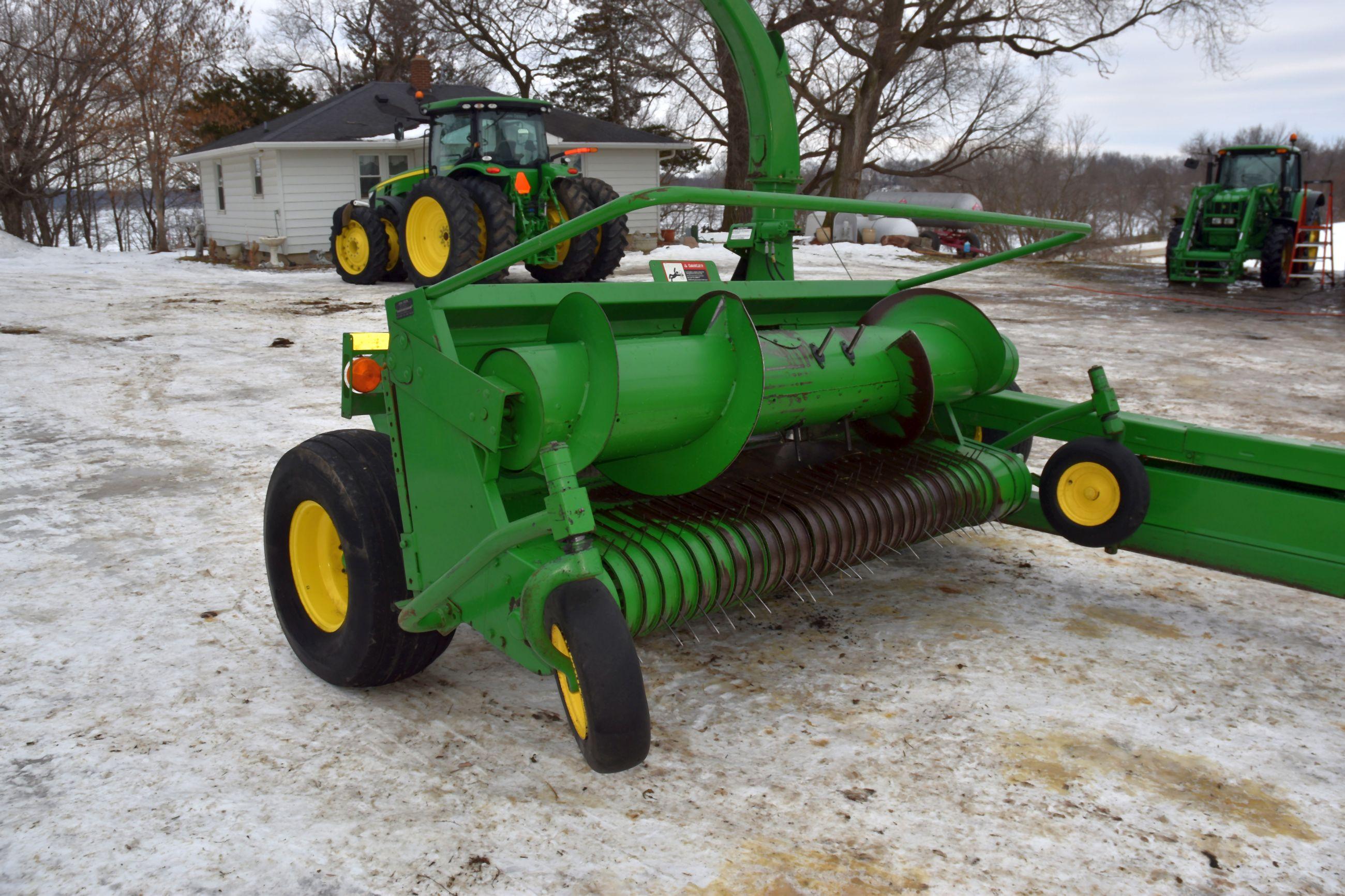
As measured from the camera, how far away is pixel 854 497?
3186 millimetres

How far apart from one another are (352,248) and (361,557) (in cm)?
1169

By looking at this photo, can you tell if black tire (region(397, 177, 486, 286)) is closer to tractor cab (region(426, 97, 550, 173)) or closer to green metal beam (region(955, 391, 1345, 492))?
tractor cab (region(426, 97, 550, 173))

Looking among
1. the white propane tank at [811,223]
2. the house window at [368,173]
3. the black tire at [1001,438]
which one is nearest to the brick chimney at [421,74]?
the house window at [368,173]

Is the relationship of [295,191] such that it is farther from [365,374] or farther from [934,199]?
[934,199]

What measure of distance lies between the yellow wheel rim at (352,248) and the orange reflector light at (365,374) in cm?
1088

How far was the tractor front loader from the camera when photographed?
2322 millimetres

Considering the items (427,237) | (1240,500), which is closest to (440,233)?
(427,237)

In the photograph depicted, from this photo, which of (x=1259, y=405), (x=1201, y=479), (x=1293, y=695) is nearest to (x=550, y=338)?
(x=1201, y=479)

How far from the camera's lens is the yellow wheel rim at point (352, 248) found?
13.2 m

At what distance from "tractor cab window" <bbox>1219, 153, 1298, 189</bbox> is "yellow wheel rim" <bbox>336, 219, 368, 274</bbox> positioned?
12.6m

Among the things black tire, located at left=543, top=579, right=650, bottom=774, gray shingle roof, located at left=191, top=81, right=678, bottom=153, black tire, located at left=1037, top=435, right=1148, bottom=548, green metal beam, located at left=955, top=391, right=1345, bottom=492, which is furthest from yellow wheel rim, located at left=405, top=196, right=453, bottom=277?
black tire, located at left=543, top=579, right=650, bottom=774

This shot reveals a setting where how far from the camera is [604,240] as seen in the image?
40.3 feet

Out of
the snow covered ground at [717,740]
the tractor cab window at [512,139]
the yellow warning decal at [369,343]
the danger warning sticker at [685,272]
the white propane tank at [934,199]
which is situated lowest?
the snow covered ground at [717,740]

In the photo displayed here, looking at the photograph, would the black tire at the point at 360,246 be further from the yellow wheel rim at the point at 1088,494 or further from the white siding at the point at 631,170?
the yellow wheel rim at the point at 1088,494
